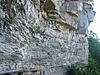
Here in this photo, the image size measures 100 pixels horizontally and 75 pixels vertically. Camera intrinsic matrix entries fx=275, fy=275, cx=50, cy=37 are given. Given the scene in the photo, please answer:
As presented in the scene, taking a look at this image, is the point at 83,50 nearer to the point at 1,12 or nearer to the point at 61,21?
the point at 61,21

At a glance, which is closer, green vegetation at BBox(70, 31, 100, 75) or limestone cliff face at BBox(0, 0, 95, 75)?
limestone cliff face at BBox(0, 0, 95, 75)

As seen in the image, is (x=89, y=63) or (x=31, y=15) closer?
(x=31, y=15)

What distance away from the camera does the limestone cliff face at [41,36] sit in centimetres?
499

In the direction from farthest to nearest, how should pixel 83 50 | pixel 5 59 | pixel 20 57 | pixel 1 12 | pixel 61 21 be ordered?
pixel 83 50 → pixel 61 21 → pixel 20 57 → pixel 5 59 → pixel 1 12

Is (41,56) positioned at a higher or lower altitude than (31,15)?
lower

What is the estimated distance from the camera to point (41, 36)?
6.06 metres

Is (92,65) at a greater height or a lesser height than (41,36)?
lesser

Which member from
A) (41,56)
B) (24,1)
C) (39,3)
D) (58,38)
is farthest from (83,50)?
(24,1)

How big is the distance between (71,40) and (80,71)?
0.99 metres

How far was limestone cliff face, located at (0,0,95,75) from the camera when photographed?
16.4ft

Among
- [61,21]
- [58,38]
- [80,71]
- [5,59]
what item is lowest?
[80,71]

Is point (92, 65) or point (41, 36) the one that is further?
point (92, 65)

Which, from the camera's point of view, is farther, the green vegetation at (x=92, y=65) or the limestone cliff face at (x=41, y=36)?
the green vegetation at (x=92, y=65)

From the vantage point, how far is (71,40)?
25.3 feet
